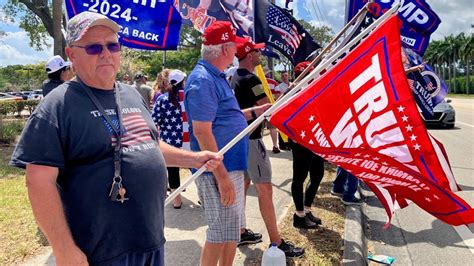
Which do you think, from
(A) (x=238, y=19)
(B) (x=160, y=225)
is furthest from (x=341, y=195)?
(B) (x=160, y=225)

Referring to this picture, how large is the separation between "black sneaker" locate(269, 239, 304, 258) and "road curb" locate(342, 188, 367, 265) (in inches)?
15.9

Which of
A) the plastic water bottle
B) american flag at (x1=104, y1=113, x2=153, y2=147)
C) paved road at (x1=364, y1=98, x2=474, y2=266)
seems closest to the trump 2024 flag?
american flag at (x1=104, y1=113, x2=153, y2=147)

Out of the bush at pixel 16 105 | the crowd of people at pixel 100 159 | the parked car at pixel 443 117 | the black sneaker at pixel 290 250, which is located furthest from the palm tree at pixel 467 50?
the crowd of people at pixel 100 159

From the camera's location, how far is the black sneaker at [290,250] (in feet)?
12.6

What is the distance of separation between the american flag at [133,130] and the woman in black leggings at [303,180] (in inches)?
99.9

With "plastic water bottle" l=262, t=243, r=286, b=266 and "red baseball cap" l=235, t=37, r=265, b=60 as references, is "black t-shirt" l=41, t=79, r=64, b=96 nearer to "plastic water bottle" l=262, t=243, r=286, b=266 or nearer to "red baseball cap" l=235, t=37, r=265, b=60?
"red baseball cap" l=235, t=37, r=265, b=60

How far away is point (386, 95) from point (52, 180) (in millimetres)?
1787

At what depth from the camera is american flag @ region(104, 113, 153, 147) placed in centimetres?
190

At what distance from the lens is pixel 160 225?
2082mm

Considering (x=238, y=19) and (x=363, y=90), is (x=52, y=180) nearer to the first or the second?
(x=363, y=90)

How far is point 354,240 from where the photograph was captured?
14.1 feet

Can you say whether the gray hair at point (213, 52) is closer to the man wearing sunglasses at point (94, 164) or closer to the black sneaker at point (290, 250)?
the man wearing sunglasses at point (94, 164)

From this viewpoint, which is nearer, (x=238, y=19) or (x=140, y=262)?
(x=140, y=262)

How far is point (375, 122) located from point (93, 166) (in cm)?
159
